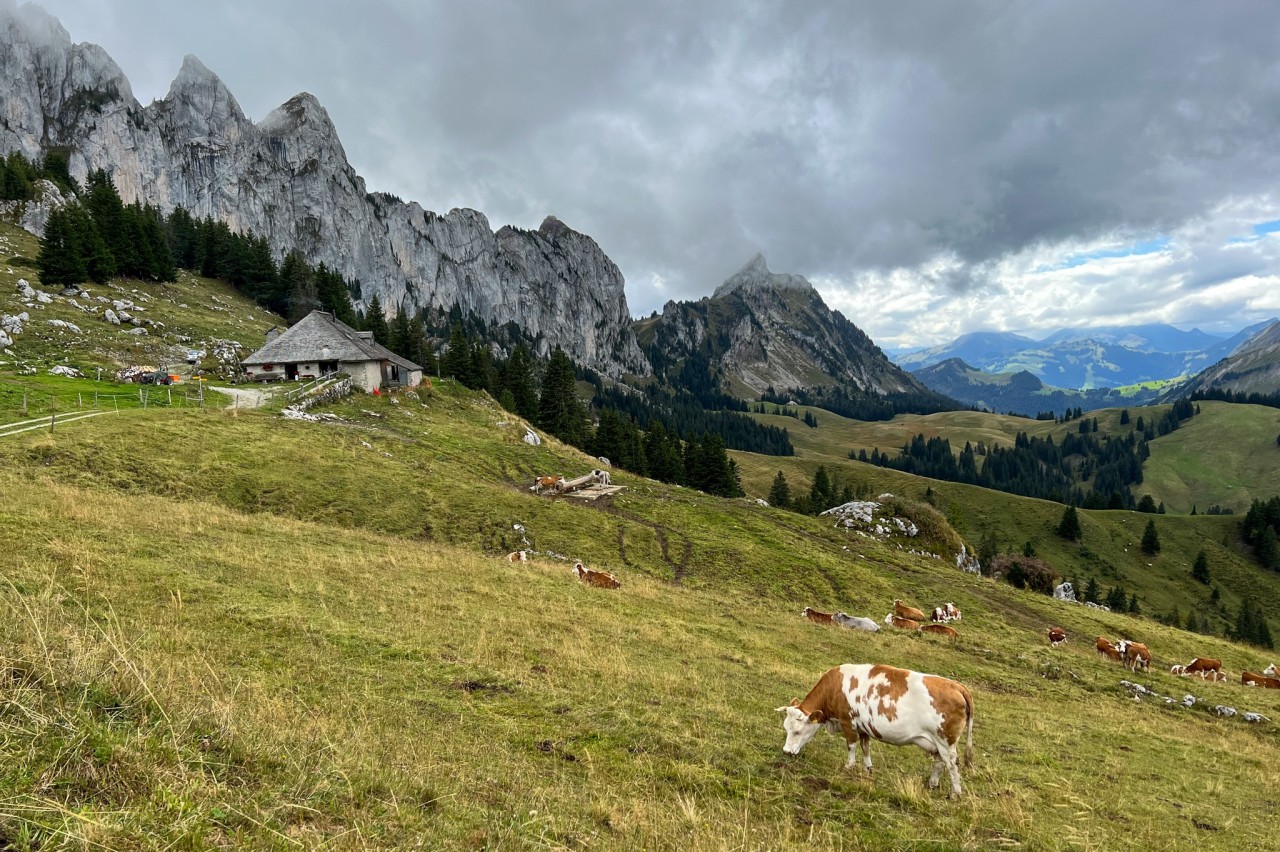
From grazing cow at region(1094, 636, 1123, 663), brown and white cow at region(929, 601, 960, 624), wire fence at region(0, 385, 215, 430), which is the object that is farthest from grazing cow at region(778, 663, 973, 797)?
wire fence at region(0, 385, 215, 430)

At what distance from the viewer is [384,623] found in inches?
593

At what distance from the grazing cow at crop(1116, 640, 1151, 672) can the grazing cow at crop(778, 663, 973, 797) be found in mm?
27319

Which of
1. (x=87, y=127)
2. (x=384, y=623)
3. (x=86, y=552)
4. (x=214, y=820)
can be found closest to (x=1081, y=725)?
(x=384, y=623)

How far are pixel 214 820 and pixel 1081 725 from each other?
22.0m

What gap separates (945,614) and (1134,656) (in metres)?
8.65

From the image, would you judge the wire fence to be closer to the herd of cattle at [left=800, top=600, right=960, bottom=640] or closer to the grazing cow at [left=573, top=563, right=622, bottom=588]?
the grazing cow at [left=573, top=563, right=622, bottom=588]

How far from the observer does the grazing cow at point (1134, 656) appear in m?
28.9

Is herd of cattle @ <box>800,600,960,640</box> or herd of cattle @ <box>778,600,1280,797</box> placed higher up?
herd of cattle @ <box>778,600,1280,797</box>

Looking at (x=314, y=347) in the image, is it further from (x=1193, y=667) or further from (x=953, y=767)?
(x=1193, y=667)

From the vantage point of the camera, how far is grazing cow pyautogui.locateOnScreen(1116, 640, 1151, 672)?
28.9m

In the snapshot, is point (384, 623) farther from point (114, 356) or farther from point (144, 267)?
point (144, 267)

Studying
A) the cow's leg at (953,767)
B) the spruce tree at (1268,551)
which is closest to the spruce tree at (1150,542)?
the spruce tree at (1268,551)

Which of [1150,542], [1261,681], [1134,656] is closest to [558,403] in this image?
[1134,656]

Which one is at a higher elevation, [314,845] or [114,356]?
[114,356]
